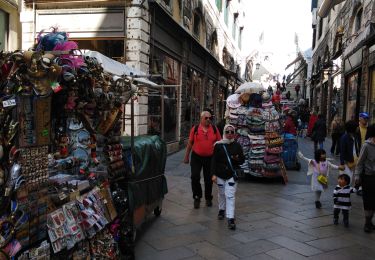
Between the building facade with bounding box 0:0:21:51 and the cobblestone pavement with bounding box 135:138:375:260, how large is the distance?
6.59m

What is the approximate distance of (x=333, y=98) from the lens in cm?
2212

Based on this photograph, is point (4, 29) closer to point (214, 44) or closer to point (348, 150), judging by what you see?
point (348, 150)

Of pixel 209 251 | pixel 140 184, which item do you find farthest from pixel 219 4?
pixel 209 251

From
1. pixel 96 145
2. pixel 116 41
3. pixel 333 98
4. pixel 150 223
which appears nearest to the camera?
pixel 96 145

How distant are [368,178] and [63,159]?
13.7ft

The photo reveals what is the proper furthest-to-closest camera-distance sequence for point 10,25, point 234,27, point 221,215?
point 234,27 < point 10,25 < point 221,215

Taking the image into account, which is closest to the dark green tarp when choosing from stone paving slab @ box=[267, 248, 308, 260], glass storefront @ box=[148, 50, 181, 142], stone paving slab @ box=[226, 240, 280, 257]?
stone paving slab @ box=[226, 240, 280, 257]

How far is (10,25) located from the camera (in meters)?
11.2

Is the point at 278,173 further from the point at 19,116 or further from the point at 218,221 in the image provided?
the point at 19,116

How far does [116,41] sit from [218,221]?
6.89 meters

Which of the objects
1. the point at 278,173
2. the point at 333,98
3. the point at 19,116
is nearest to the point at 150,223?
the point at 19,116

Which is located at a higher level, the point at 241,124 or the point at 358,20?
the point at 358,20

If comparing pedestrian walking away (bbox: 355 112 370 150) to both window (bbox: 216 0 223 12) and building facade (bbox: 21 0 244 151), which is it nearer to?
building facade (bbox: 21 0 244 151)

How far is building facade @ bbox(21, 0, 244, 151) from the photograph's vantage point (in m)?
11.0
